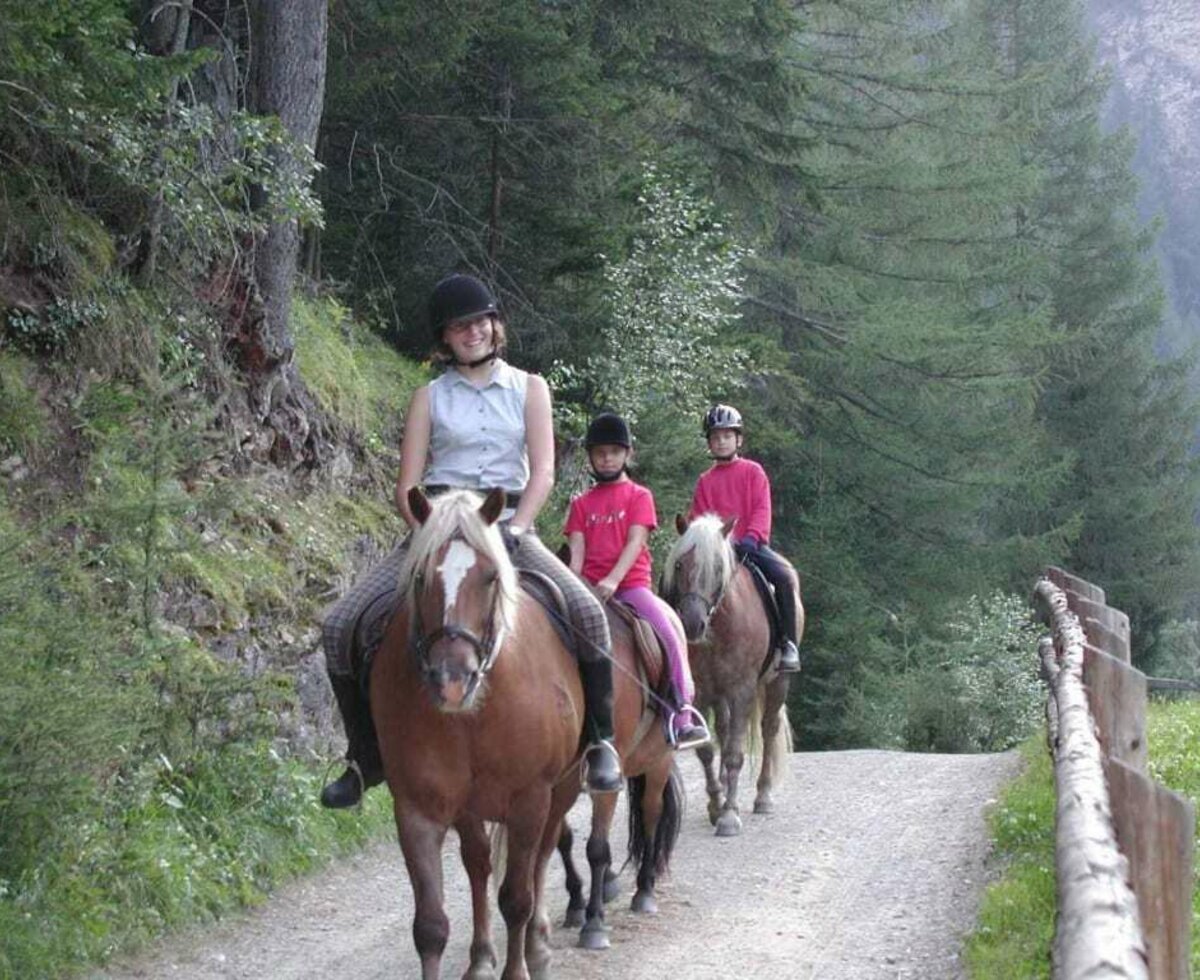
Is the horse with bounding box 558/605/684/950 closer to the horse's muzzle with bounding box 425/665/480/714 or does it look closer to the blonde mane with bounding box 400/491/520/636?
the blonde mane with bounding box 400/491/520/636

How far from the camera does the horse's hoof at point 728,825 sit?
38.0 ft

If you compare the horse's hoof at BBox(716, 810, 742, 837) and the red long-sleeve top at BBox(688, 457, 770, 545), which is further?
the red long-sleeve top at BBox(688, 457, 770, 545)

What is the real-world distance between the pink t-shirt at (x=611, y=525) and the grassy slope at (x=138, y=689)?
2194 millimetres

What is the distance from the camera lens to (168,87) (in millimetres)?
10336

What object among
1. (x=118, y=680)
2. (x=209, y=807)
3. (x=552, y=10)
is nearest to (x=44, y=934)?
(x=118, y=680)

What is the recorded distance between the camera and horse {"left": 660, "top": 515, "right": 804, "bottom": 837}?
1141cm

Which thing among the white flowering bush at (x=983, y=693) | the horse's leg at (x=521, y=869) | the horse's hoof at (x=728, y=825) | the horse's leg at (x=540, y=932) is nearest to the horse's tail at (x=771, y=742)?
the horse's hoof at (x=728, y=825)

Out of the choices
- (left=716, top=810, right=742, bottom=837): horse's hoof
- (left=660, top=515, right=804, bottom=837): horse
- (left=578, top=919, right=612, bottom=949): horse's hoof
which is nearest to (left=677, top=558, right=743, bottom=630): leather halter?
(left=660, top=515, right=804, bottom=837): horse

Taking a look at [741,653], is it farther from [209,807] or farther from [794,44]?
[794,44]

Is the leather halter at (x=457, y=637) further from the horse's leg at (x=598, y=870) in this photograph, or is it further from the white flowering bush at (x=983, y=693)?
the white flowering bush at (x=983, y=693)

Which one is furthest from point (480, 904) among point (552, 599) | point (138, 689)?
point (138, 689)

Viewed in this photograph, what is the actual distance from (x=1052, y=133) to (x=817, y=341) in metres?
17.9

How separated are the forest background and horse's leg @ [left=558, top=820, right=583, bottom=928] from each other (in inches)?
74.8

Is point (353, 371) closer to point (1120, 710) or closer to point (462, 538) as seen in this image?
point (1120, 710)
